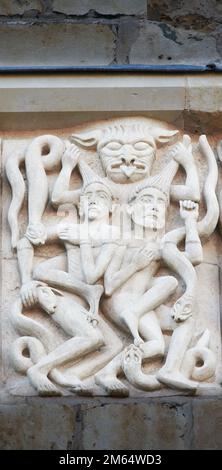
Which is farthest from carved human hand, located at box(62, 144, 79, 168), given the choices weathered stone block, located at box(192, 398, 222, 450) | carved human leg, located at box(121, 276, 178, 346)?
weathered stone block, located at box(192, 398, 222, 450)

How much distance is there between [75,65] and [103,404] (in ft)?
4.57

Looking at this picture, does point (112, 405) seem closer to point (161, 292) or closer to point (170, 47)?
point (161, 292)

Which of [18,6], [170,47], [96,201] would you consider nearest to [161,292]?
[96,201]

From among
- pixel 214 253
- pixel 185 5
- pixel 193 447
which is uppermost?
pixel 185 5

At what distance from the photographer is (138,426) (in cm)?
535

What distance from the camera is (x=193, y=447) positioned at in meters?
5.31

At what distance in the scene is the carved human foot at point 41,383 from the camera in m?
5.43

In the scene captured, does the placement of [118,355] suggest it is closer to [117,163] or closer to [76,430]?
[76,430]

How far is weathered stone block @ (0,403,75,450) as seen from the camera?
17.4ft

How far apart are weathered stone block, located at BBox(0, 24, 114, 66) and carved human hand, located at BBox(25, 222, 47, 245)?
0.69 m

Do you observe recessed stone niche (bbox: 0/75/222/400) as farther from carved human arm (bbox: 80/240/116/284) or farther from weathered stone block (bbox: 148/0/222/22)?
weathered stone block (bbox: 148/0/222/22)

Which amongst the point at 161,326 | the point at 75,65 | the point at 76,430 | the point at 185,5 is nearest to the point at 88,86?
the point at 75,65

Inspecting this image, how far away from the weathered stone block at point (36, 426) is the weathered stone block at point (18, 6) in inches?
65.4

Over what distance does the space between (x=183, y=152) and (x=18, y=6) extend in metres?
0.91
